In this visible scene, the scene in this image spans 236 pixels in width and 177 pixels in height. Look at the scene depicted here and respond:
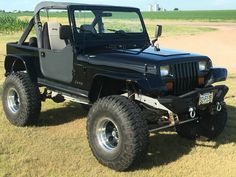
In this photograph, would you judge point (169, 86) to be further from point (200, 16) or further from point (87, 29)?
point (200, 16)

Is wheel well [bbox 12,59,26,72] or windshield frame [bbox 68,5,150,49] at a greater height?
windshield frame [bbox 68,5,150,49]

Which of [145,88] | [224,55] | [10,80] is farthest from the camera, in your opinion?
[224,55]

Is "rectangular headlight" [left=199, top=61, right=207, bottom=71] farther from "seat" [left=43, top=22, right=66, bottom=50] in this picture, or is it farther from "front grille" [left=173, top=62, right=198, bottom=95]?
"seat" [left=43, top=22, right=66, bottom=50]

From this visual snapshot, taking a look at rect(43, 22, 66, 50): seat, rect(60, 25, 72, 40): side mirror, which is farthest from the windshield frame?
rect(43, 22, 66, 50): seat

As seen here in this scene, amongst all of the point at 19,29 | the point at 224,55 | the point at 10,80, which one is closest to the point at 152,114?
the point at 10,80

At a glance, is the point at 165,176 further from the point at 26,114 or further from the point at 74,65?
the point at 26,114

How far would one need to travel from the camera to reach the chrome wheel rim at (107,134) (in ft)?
15.5

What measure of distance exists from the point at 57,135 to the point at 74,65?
113 centimetres

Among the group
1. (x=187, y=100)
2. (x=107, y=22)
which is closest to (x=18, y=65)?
(x=107, y=22)

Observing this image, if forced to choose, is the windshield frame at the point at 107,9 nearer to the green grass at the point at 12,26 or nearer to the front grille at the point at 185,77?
the front grille at the point at 185,77

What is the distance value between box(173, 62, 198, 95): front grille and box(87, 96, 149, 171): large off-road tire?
62 centimetres

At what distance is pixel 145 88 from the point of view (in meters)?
4.32

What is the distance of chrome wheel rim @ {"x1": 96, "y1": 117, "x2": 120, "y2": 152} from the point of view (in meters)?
4.73

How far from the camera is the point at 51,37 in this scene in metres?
6.01
